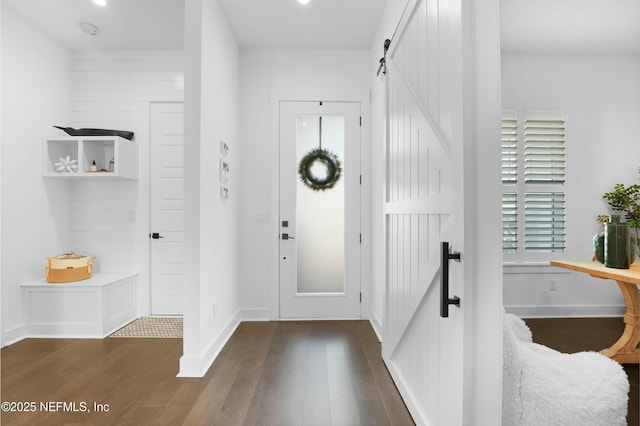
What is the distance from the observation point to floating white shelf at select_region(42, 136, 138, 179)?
3.47 meters

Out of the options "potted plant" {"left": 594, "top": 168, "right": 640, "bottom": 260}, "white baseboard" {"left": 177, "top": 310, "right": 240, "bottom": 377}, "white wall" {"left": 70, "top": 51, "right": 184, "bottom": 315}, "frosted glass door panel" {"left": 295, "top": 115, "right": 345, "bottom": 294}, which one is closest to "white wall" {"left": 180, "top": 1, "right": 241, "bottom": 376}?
"white baseboard" {"left": 177, "top": 310, "right": 240, "bottom": 377}

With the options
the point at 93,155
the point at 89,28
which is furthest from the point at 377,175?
the point at 89,28

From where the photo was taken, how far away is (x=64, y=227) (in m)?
3.77

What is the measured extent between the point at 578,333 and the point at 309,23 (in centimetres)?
405

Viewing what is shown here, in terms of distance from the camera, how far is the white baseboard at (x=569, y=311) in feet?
12.5

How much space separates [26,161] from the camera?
10.8 ft

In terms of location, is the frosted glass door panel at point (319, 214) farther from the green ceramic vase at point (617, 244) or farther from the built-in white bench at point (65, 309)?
the green ceramic vase at point (617, 244)

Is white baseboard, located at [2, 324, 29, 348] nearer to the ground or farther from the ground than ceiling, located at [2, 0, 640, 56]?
nearer to the ground

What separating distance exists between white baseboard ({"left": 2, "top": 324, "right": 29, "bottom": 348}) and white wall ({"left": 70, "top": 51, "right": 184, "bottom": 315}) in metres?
0.87

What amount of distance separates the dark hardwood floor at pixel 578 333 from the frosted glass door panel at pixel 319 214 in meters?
2.07

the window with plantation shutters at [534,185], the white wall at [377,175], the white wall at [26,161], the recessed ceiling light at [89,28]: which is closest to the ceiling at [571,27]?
the window with plantation shutters at [534,185]

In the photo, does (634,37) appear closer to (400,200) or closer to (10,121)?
(400,200)

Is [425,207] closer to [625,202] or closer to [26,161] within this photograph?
[625,202]

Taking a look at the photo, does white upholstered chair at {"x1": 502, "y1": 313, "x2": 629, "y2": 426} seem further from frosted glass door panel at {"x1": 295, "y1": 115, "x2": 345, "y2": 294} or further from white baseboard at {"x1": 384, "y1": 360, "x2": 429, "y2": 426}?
frosted glass door panel at {"x1": 295, "y1": 115, "x2": 345, "y2": 294}
